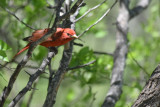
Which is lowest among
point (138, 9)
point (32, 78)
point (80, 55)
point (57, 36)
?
point (32, 78)

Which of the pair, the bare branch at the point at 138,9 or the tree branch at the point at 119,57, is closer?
the tree branch at the point at 119,57

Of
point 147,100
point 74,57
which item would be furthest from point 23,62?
point 74,57

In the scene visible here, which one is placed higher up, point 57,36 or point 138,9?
point 138,9

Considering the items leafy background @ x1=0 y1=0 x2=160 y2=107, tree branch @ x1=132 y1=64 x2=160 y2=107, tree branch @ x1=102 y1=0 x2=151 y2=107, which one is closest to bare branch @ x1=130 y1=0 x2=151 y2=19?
tree branch @ x1=102 y1=0 x2=151 y2=107

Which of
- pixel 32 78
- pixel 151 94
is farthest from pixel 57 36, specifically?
pixel 151 94

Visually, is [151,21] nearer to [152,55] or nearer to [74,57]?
[152,55]

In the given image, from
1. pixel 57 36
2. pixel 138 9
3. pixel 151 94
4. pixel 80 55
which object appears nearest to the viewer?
pixel 151 94

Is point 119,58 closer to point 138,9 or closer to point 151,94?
point 138,9

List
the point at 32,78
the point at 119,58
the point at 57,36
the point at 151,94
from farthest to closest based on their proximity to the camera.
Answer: the point at 119,58
the point at 57,36
the point at 32,78
the point at 151,94

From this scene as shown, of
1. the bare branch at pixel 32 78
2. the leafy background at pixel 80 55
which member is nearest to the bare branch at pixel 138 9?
the leafy background at pixel 80 55

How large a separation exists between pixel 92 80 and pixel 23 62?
47.3 inches

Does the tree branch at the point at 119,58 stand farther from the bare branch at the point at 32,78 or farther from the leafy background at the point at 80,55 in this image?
the bare branch at the point at 32,78

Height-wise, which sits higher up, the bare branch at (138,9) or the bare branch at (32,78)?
the bare branch at (138,9)

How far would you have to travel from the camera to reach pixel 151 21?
16.1ft
